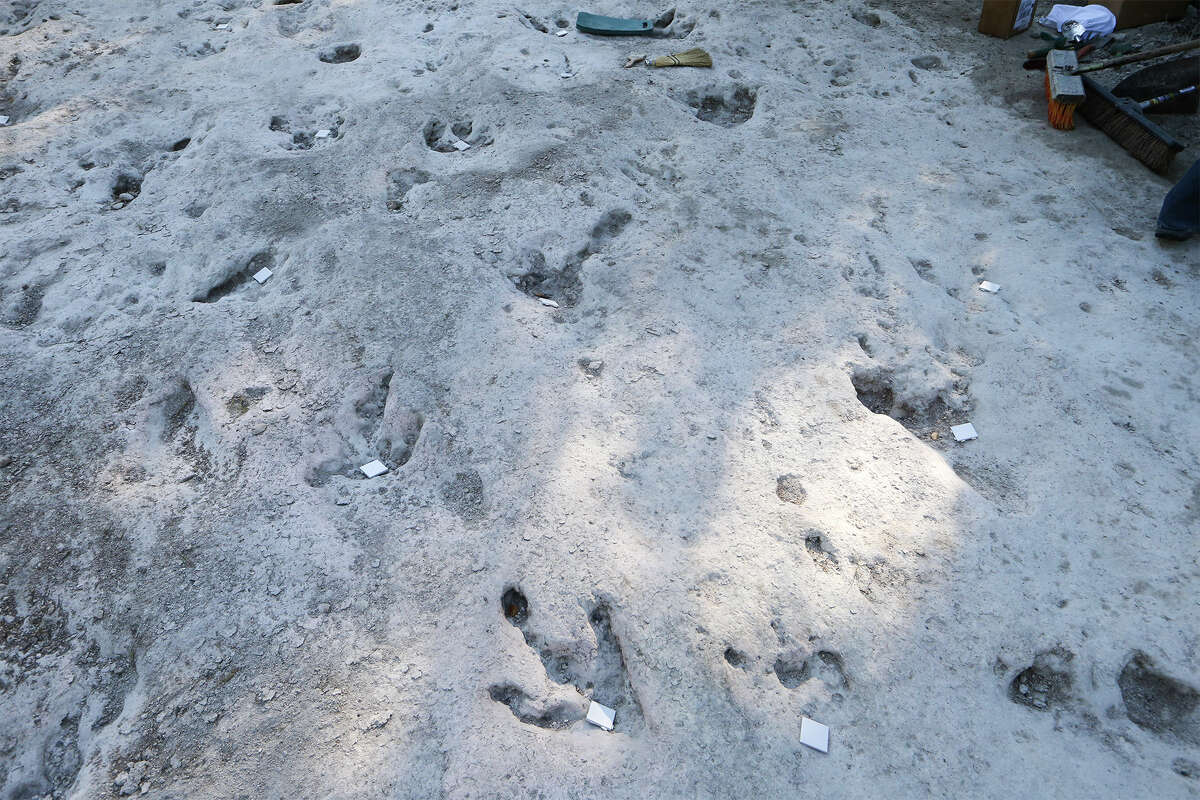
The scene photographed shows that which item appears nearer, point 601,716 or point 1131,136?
point 601,716

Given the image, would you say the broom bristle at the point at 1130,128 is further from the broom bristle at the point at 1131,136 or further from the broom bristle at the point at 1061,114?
the broom bristle at the point at 1061,114

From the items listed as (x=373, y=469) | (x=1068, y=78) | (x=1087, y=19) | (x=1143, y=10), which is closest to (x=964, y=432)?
(x=373, y=469)

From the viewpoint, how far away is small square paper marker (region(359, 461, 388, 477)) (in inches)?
91.0

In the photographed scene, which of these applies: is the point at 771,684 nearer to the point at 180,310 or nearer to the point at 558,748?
the point at 558,748

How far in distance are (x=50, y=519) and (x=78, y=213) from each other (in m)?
1.65

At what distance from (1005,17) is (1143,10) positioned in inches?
33.2

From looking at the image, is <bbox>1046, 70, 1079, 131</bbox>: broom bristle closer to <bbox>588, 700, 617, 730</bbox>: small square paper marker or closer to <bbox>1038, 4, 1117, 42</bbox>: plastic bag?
<bbox>1038, 4, 1117, 42</bbox>: plastic bag

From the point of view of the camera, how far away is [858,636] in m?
1.92

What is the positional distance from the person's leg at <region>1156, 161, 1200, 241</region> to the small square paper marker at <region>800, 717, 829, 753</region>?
2.58 metres

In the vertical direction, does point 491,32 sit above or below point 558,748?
above

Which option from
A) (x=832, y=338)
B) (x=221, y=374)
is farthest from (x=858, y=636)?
(x=221, y=374)

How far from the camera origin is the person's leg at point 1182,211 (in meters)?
2.94

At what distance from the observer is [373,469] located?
2322mm

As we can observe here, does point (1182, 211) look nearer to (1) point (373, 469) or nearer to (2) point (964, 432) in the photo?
(2) point (964, 432)
